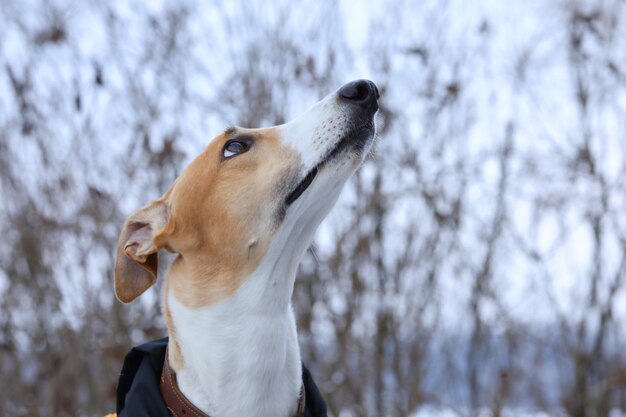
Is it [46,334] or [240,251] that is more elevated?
[240,251]

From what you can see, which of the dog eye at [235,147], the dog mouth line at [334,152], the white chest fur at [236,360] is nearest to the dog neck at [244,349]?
the white chest fur at [236,360]

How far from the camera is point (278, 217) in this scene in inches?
111

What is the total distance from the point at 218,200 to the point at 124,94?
12.0ft

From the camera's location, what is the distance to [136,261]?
2969 millimetres

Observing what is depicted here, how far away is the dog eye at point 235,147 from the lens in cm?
294

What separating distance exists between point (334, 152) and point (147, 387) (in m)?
0.98

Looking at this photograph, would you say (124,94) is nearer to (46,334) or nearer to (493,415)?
(46,334)

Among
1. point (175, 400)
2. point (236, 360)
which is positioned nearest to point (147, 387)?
point (175, 400)

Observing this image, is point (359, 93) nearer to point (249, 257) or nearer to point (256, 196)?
point (256, 196)

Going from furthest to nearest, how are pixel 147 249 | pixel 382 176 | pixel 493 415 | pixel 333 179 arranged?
pixel 493 415 → pixel 382 176 → pixel 147 249 → pixel 333 179

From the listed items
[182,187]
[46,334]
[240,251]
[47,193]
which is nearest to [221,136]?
[182,187]

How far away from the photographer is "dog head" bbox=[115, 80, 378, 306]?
2.77 m

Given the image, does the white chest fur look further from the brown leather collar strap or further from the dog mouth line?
the dog mouth line

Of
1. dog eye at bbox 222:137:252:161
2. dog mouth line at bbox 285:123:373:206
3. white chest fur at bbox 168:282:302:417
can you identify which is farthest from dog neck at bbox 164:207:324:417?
dog eye at bbox 222:137:252:161
